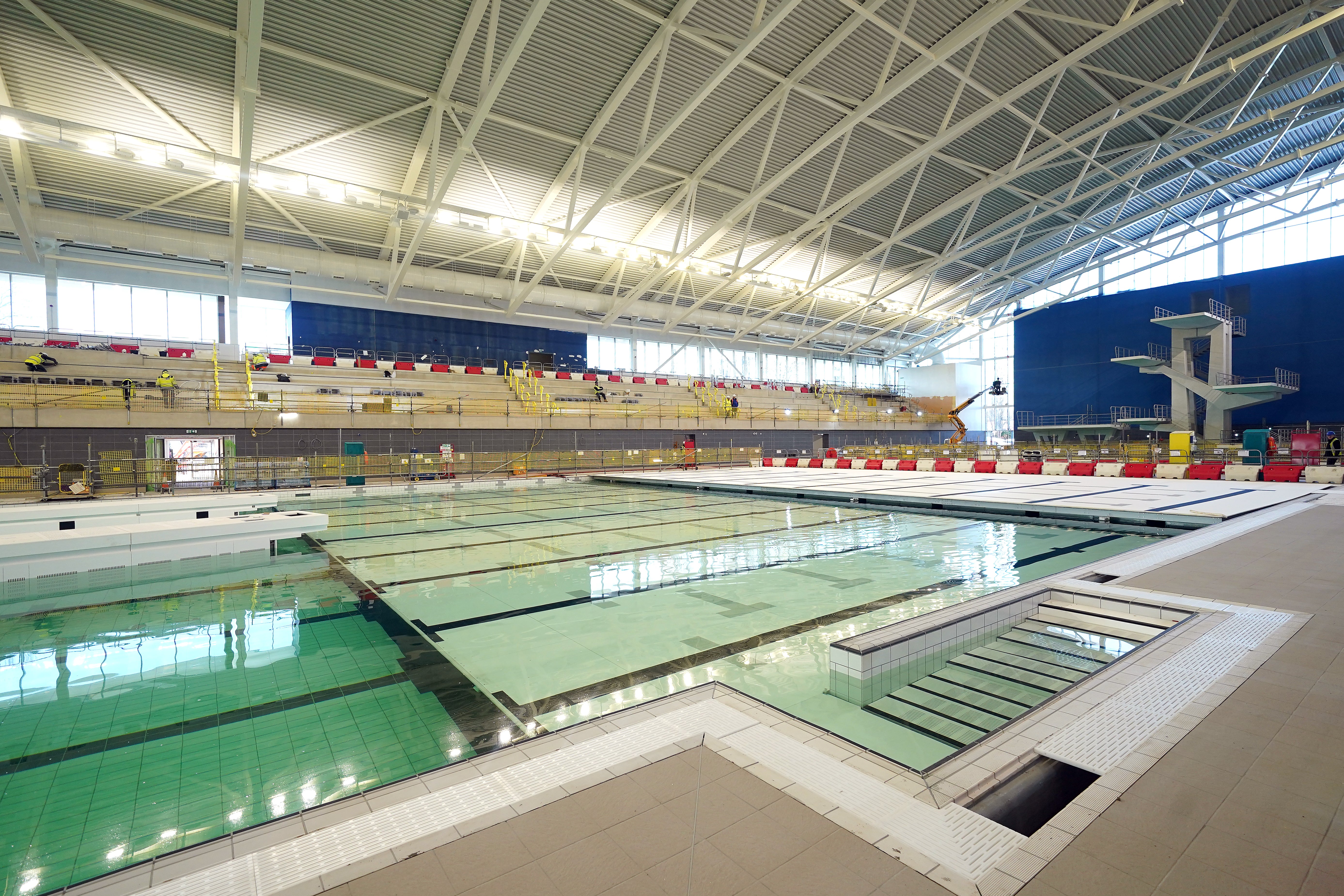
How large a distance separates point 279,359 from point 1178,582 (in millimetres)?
28458

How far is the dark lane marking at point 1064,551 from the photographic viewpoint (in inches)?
273

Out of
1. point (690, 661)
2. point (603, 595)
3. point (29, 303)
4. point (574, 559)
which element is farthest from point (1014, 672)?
point (29, 303)

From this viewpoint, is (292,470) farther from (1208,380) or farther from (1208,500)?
(1208,380)

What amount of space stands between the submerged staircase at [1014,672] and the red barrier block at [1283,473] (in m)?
16.2

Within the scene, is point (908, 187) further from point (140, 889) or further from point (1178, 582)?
point (140, 889)

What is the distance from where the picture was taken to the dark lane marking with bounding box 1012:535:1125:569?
6.93m

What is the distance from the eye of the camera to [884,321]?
4181 centimetres

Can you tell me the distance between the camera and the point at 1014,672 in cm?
370

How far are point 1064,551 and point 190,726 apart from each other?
895 centimetres

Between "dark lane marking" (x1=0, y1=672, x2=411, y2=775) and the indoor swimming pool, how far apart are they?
14 mm

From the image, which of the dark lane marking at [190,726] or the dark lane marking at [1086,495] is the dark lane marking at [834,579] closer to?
the dark lane marking at [190,726]

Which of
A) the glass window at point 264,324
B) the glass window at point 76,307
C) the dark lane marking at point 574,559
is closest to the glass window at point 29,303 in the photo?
the glass window at point 76,307

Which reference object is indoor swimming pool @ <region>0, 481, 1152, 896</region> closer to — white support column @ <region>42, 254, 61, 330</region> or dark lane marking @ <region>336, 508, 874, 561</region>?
dark lane marking @ <region>336, 508, 874, 561</region>

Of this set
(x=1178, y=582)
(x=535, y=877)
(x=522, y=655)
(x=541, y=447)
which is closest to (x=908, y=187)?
(x=541, y=447)
